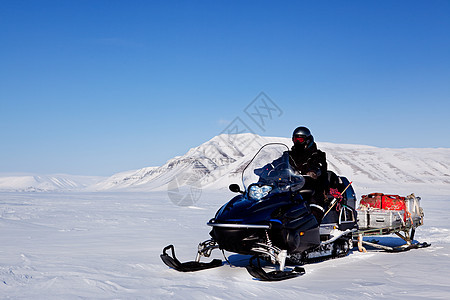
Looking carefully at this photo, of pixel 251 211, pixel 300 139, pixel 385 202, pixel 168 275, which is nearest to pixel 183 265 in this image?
pixel 168 275

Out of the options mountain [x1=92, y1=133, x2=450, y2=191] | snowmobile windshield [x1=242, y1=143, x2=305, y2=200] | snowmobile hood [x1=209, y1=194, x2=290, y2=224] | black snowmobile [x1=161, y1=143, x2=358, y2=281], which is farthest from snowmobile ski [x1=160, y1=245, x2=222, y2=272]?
mountain [x1=92, y1=133, x2=450, y2=191]

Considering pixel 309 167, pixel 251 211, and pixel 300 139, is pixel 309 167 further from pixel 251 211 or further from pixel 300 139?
pixel 251 211

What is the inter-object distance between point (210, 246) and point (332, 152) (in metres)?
82.5

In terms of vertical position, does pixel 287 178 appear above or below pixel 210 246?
above

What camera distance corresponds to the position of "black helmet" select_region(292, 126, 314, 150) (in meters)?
6.91

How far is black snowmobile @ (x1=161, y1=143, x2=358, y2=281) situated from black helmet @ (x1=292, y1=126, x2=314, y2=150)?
Answer: 77 cm

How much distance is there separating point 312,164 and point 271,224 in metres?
1.85

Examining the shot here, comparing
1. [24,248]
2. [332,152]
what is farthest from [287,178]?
[332,152]

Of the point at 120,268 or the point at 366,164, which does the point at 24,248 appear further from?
the point at 366,164

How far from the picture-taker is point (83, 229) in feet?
34.7

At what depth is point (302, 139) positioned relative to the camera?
6.91 meters

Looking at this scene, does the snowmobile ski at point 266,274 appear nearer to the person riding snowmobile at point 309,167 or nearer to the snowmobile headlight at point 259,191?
the snowmobile headlight at point 259,191

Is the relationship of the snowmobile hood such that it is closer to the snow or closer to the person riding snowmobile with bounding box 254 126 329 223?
the person riding snowmobile with bounding box 254 126 329 223

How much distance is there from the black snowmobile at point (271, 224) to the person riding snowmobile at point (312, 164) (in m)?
0.16
